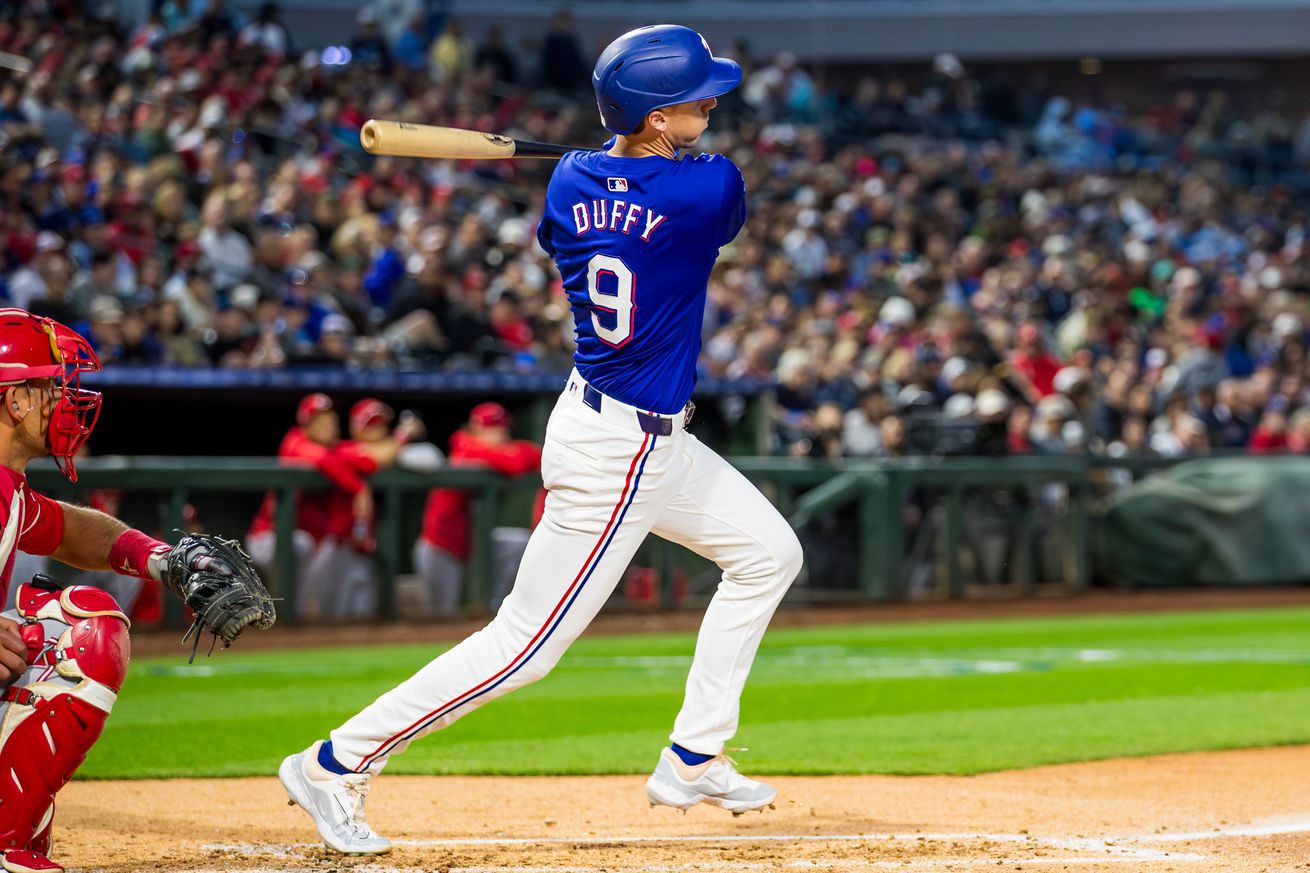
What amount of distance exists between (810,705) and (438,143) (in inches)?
152

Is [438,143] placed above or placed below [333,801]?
above

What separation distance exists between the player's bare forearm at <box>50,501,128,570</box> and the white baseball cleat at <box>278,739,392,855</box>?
713 mm

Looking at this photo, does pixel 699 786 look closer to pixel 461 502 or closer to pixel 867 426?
pixel 461 502

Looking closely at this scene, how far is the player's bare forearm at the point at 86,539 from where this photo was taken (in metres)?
3.95

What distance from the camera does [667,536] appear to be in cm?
457

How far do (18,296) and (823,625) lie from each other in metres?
5.95

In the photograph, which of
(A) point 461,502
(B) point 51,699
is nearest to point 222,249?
(A) point 461,502

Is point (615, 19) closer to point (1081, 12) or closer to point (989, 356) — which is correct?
point (1081, 12)

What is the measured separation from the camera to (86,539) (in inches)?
155

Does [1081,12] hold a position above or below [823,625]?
above

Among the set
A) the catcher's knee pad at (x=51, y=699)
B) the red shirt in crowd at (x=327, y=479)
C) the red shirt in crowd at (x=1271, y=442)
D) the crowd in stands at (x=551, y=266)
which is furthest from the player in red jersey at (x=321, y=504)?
the red shirt in crowd at (x=1271, y=442)

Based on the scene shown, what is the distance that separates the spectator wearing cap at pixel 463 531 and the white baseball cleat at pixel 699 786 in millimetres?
7004

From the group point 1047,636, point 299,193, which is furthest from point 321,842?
point 299,193

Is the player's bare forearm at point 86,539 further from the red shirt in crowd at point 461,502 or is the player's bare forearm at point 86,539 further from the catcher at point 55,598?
the red shirt in crowd at point 461,502
